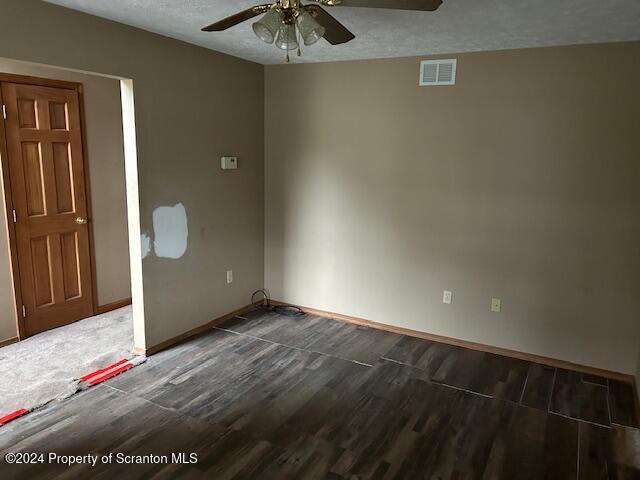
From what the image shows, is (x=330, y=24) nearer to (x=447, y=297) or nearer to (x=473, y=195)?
(x=473, y=195)

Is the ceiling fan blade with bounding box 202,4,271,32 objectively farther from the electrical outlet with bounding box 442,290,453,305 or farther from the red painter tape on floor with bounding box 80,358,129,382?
the electrical outlet with bounding box 442,290,453,305

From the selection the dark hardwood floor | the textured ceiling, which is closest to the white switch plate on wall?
the textured ceiling

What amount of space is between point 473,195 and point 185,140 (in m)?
2.36

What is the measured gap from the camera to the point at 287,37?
6.56ft

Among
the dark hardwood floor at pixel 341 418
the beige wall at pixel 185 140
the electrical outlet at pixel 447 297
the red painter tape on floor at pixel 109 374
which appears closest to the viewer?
the dark hardwood floor at pixel 341 418

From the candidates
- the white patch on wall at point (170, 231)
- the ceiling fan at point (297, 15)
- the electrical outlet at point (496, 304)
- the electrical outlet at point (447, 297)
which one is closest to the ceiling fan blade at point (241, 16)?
the ceiling fan at point (297, 15)

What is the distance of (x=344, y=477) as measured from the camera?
2293 millimetres

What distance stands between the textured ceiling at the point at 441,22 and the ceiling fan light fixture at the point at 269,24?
2.26ft

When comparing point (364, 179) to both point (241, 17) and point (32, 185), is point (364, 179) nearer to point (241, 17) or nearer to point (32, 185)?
point (241, 17)

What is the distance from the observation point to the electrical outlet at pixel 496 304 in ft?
12.2

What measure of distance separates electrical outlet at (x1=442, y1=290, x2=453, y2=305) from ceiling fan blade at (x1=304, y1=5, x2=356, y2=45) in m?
2.33

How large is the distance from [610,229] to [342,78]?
2.47 metres

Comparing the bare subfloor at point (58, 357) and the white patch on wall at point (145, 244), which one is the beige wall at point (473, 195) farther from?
the bare subfloor at point (58, 357)

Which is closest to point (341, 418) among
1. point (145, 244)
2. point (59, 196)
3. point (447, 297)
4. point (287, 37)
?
point (447, 297)
